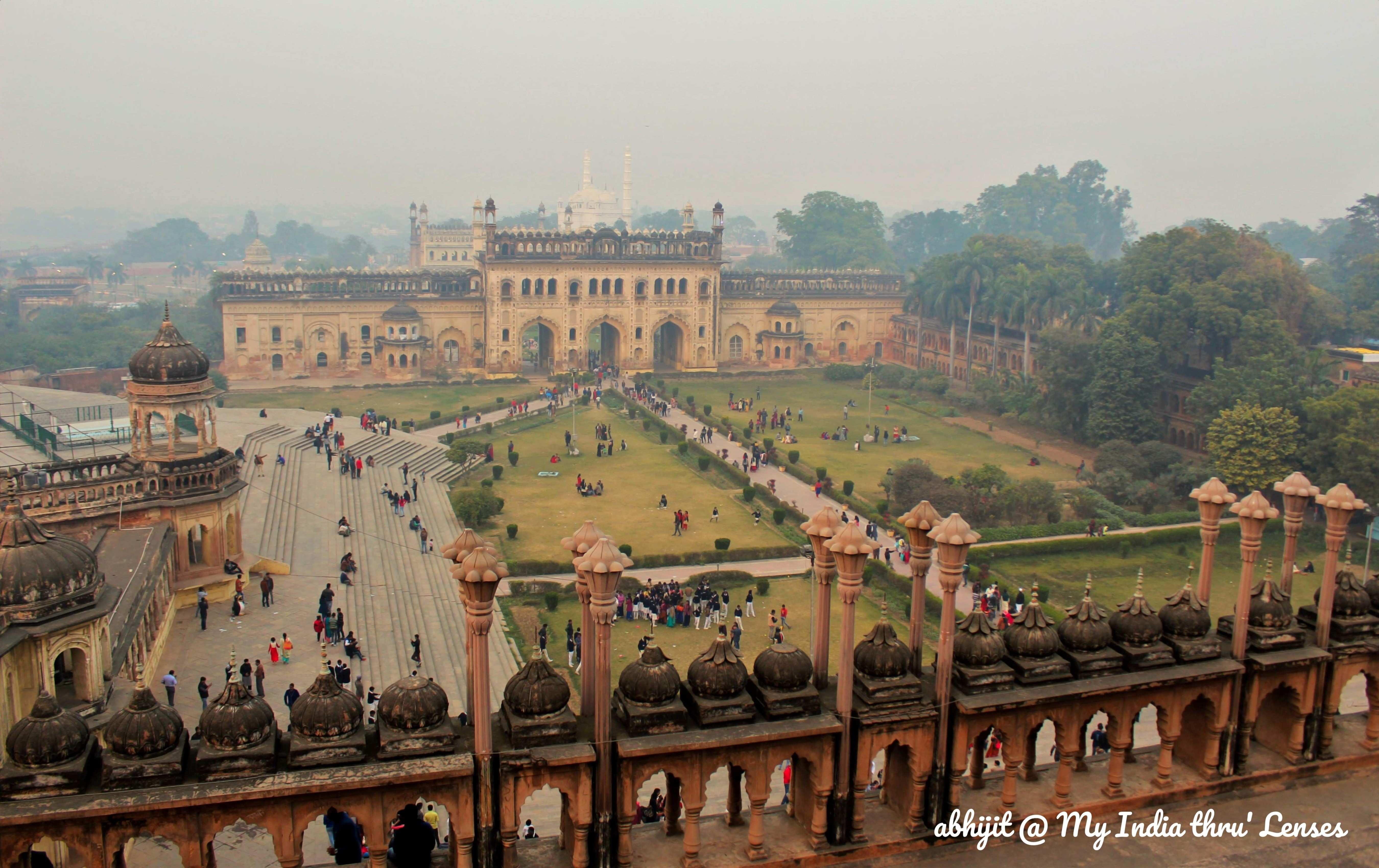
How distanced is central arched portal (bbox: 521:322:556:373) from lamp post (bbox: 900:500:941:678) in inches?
1915

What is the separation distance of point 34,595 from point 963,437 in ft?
112

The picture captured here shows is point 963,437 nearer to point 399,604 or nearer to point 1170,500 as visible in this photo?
point 1170,500

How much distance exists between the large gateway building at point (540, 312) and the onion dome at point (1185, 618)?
46547 mm

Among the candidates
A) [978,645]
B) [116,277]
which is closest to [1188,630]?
[978,645]

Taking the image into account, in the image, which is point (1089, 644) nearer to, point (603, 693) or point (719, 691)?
point (719, 691)

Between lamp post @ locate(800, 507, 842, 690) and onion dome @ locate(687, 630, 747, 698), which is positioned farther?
lamp post @ locate(800, 507, 842, 690)

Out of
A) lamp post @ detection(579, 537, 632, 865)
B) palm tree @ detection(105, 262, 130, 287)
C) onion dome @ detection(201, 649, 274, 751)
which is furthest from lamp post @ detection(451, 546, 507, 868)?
palm tree @ detection(105, 262, 130, 287)

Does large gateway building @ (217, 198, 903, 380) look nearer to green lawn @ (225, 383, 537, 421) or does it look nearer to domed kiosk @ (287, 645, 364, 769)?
green lawn @ (225, 383, 537, 421)

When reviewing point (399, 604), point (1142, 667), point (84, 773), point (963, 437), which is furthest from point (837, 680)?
point (963, 437)

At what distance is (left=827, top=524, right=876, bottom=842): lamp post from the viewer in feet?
30.5

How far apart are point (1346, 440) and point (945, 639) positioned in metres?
23.9

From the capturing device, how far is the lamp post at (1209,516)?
1112 centimetres

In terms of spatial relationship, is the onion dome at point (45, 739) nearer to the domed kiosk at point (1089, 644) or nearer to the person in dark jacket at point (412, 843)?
the person in dark jacket at point (412, 843)

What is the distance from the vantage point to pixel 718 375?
2276 inches
